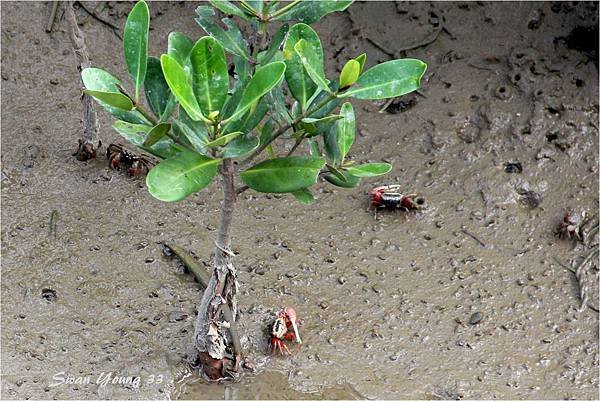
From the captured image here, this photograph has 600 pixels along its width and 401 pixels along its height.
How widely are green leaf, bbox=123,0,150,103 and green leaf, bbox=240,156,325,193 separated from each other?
380 millimetres

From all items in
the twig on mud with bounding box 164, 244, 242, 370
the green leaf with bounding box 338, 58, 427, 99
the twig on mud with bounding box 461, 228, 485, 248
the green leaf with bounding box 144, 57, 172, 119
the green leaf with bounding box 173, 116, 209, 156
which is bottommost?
the twig on mud with bounding box 461, 228, 485, 248

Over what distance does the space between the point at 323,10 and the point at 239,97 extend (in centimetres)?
36

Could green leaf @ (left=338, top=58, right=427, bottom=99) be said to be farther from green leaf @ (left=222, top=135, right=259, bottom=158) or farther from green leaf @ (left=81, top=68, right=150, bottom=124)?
green leaf @ (left=81, top=68, right=150, bottom=124)

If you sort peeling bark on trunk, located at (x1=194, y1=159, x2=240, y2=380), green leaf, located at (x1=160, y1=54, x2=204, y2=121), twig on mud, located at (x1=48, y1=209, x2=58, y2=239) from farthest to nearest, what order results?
twig on mud, located at (x1=48, y1=209, x2=58, y2=239) < peeling bark on trunk, located at (x1=194, y1=159, x2=240, y2=380) < green leaf, located at (x1=160, y1=54, x2=204, y2=121)

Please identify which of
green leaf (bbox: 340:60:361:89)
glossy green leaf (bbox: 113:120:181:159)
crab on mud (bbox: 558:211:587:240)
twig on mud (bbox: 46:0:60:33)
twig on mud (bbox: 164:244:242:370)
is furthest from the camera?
twig on mud (bbox: 46:0:60:33)

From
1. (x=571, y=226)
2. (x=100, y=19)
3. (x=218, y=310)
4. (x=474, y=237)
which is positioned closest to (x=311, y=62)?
(x=218, y=310)

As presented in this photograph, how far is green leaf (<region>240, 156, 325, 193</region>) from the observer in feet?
6.89

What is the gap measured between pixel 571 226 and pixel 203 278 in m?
1.50

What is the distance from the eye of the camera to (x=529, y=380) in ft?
9.18

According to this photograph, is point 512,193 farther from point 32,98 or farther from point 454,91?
point 32,98

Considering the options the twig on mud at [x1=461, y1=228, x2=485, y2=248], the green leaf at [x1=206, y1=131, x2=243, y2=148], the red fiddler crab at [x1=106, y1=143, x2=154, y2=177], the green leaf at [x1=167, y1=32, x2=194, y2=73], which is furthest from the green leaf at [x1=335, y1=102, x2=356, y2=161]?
the red fiddler crab at [x1=106, y1=143, x2=154, y2=177]

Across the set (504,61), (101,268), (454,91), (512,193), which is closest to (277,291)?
(101,268)

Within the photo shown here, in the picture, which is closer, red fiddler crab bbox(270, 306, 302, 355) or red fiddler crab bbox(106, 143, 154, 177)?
red fiddler crab bbox(270, 306, 302, 355)

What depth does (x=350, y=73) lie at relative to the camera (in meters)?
1.94
